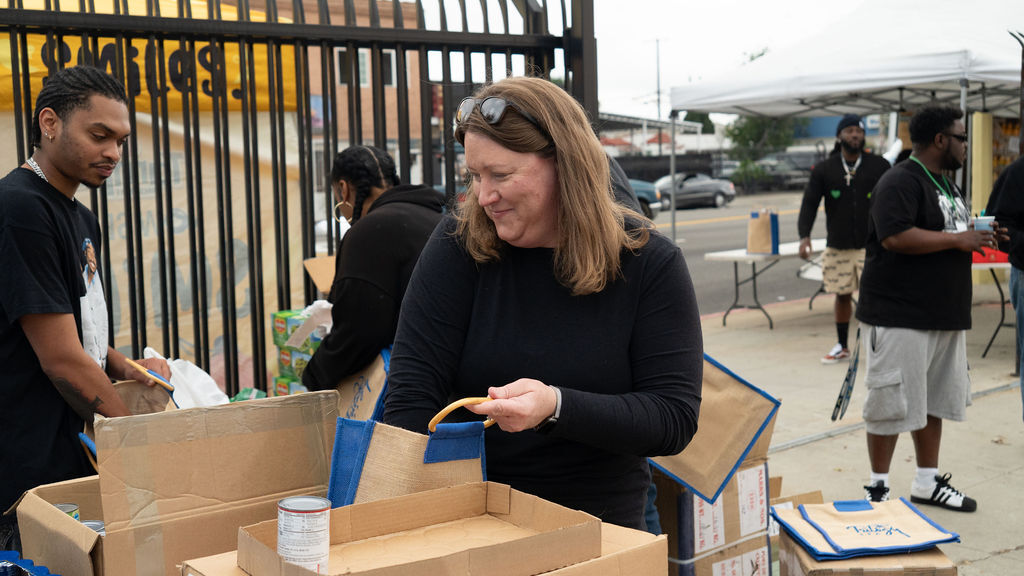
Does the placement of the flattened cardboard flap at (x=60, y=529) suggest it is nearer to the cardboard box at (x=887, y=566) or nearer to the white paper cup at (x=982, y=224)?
the cardboard box at (x=887, y=566)

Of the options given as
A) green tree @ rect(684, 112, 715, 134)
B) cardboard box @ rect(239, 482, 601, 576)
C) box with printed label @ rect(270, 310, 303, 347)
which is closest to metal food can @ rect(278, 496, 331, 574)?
cardboard box @ rect(239, 482, 601, 576)

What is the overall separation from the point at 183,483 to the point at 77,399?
0.71m

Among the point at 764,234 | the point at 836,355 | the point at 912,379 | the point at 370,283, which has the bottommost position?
the point at 836,355

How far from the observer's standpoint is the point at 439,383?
6.67 feet

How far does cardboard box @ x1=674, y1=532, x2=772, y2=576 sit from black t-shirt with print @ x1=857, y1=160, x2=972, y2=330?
163cm

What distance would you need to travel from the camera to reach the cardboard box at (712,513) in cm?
335

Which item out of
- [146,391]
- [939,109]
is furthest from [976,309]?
[146,391]

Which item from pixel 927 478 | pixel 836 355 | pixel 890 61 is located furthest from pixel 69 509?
pixel 890 61

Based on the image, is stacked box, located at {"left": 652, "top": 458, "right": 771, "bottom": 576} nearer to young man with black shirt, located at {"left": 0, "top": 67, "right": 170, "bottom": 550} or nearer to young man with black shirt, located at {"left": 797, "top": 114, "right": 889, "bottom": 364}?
young man with black shirt, located at {"left": 0, "top": 67, "right": 170, "bottom": 550}

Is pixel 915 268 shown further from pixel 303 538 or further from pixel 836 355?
pixel 303 538

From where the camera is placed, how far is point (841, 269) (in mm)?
8680

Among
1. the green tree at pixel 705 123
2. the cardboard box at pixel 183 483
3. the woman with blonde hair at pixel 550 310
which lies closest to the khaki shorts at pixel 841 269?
the woman with blonde hair at pixel 550 310

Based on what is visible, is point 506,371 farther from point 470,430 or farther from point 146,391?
point 146,391

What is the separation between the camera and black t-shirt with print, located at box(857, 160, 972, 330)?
15.1ft
